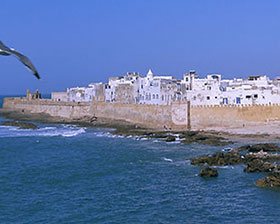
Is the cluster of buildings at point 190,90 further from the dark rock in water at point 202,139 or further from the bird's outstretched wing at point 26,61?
the bird's outstretched wing at point 26,61

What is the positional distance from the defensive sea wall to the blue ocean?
8607mm

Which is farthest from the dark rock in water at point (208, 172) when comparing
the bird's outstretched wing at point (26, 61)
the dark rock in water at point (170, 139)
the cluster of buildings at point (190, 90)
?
the cluster of buildings at point (190, 90)

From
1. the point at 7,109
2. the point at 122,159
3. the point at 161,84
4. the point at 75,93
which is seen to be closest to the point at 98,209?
the point at 122,159

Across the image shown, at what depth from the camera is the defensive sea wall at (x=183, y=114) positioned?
118 feet

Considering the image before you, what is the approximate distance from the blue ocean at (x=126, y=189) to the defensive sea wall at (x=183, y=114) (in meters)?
8.61

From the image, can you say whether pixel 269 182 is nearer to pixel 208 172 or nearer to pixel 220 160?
pixel 208 172

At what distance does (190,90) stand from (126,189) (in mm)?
26681

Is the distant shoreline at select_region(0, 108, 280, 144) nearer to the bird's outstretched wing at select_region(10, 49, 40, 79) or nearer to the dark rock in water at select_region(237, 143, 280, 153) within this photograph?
the dark rock in water at select_region(237, 143, 280, 153)

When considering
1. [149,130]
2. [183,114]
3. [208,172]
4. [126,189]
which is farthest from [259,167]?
[149,130]

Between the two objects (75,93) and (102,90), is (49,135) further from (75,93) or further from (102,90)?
(75,93)

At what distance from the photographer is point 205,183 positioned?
17750 mm

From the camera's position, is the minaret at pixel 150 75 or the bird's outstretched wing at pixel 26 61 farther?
the minaret at pixel 150 75

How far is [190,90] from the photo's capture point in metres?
42.9

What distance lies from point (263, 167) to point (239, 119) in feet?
54.2
